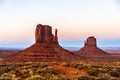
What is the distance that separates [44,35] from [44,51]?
32.9 feet

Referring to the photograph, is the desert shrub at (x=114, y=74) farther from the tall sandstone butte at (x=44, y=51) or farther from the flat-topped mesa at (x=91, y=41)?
the flat-topped mesa at (x=91, y=41)

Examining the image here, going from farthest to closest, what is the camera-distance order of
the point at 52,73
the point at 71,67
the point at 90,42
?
the point at 90,42, the point at 71,67, the point at 52,73

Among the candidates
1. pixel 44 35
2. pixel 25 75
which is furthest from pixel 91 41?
pixel 25 75

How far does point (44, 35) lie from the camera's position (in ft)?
396

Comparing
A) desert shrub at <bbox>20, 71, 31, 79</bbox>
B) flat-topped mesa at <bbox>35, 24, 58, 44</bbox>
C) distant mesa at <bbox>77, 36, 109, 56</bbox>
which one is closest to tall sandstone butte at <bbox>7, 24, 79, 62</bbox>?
flat-topped mesa at <bbox>35, 24, 58, 44</bbox>

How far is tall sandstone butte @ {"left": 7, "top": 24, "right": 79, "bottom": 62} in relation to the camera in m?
109

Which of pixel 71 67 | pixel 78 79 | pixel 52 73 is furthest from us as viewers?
pixel 71 67

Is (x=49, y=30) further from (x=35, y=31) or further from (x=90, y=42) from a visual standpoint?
(x=90, y=42)

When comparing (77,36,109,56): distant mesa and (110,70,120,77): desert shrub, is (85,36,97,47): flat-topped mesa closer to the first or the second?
(77,36,109,56): distant mesa

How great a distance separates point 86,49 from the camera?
7092 inches

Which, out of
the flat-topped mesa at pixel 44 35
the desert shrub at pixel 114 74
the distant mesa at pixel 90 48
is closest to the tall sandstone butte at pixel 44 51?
the flat-topped mesa at pixel 44 35

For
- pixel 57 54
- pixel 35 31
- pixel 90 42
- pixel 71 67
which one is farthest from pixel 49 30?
pixel 71 67

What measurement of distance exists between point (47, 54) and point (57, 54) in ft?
11.5

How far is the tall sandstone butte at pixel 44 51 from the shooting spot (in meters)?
109
